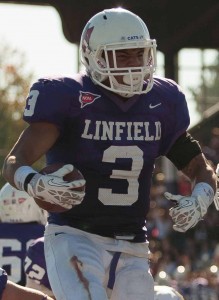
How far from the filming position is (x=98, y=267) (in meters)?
5.45

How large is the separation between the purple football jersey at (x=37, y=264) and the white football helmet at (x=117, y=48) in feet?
4.70

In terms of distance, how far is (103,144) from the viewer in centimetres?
559

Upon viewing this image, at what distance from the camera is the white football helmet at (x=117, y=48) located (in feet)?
18.4

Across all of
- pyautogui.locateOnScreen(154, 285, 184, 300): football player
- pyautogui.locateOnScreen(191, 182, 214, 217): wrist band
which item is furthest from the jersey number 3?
pyautogui.locateOnScreen(154, 285, 184, 300): football player

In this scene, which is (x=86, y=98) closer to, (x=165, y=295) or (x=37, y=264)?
(x=165, y=295)

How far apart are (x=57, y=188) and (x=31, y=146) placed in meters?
0.36

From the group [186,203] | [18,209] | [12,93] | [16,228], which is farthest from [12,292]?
[12,93]

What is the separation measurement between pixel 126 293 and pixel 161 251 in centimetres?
996

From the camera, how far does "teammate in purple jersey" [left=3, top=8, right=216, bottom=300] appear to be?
5465mm

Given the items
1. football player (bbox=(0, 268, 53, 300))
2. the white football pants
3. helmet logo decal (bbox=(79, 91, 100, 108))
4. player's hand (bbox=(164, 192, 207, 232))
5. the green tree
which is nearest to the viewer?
→ the white football pants

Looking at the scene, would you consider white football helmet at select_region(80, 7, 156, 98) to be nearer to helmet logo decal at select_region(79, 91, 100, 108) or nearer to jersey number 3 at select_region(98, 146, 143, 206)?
helmet logo decal at select_region(79, 91, 100, 108)

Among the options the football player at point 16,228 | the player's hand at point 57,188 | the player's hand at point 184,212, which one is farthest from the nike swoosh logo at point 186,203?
the football player at point 16,228

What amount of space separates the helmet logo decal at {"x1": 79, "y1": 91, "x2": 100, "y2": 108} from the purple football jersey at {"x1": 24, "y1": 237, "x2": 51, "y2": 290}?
145 cm

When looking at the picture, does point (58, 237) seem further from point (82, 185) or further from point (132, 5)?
point (132, 5)
